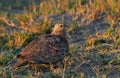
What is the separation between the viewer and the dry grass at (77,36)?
667cm

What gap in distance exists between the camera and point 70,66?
6.90 m

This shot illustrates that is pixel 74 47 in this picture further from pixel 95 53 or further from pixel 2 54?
pixel 2 54

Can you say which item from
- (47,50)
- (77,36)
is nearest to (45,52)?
(47,50)

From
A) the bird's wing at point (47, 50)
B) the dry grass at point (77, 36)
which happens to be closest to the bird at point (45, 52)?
the bird's wing at point (47, 50)

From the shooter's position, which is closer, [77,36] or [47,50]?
[47,50]

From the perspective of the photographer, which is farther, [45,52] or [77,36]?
[77,36]

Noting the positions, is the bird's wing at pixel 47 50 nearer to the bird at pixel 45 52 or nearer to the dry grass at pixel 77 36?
the bird at pixel 45 52

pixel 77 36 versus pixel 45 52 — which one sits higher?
pixel 77 36

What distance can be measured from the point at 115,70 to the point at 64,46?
860 mm

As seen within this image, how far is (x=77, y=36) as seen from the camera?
874 centimetres

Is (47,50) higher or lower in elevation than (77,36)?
lower

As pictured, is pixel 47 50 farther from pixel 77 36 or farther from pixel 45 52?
pixel 77 36

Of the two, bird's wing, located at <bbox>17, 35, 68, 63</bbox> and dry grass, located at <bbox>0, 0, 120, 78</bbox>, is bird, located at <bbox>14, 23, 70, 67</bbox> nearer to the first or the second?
bird's wing, located at <bbox>17, 35, 68, 63</bbox>

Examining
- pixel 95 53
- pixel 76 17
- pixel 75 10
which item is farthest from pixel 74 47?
pixel 75 10
